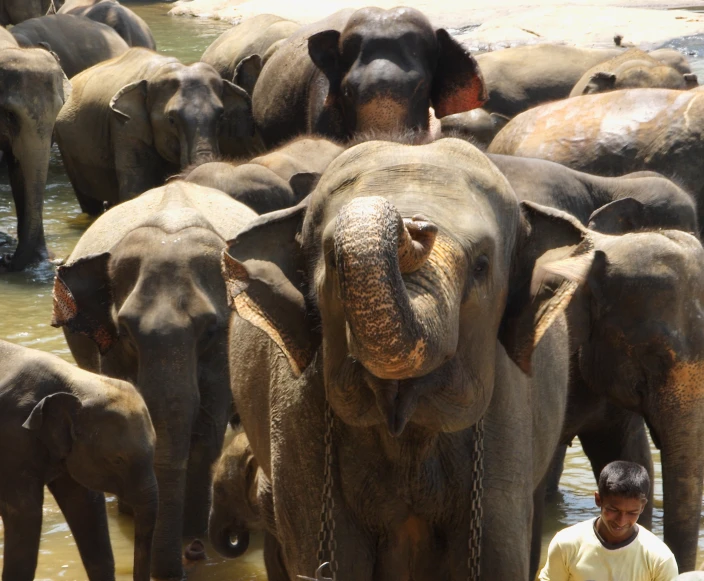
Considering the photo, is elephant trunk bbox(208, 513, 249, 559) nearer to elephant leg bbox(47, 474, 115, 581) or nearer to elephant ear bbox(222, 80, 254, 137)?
elephant leg bbox(47, 474, 115, 581)

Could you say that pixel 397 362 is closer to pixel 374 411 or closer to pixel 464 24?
pixel 374 411

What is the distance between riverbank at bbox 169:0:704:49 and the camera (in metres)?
17.2

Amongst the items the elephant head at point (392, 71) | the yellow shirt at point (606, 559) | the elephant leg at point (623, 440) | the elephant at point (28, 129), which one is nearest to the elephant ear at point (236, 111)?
the elephant at point (28, 129)

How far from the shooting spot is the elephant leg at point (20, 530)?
4.68 m

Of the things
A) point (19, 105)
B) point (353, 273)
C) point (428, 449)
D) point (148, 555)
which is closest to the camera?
point (353, 273)

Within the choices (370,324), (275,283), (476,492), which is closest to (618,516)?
(476,492)

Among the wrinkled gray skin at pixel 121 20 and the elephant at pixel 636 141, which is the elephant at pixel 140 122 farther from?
the wrinkled gray skin at pixel 121 20

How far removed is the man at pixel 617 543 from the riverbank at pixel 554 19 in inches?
550

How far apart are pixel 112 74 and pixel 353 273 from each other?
28.7 ft

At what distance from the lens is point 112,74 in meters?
10.8

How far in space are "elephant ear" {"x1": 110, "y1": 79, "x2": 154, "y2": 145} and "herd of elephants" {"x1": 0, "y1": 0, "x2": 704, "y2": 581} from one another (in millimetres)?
242

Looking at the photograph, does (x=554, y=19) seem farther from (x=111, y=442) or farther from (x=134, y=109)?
(x=111, y=442)

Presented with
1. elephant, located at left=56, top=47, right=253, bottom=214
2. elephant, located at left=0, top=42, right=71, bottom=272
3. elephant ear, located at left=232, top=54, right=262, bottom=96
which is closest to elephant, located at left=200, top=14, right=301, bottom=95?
elephant ear, located at left=232, top=54, right=262, bottom=96

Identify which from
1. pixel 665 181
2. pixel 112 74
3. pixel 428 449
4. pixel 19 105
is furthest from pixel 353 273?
pixel 112 74
